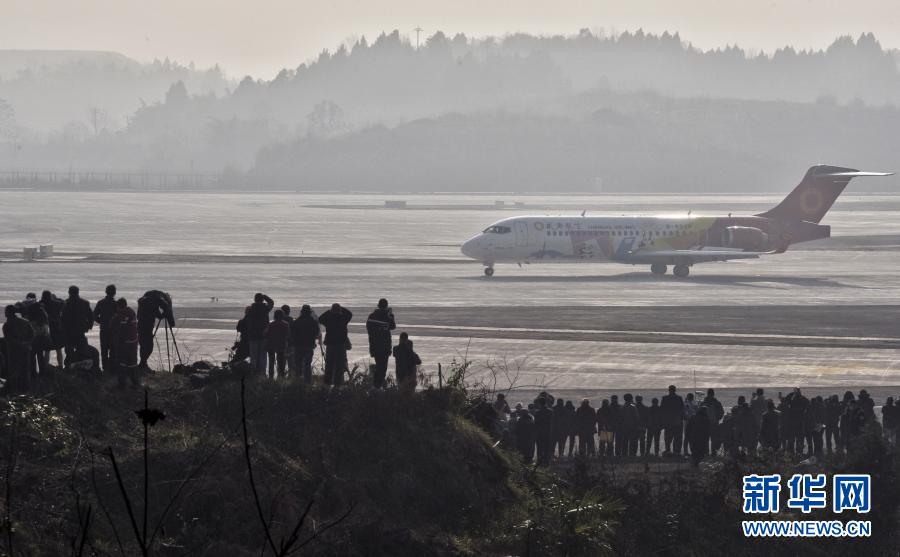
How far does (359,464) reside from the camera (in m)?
18.8

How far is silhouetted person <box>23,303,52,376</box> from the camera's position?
21653 mm

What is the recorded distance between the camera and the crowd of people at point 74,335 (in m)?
20.1

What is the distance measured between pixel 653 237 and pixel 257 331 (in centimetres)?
4363

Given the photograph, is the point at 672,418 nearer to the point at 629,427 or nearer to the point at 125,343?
the point at 629,427

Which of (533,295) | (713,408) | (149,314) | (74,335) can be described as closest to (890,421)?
(713,408)

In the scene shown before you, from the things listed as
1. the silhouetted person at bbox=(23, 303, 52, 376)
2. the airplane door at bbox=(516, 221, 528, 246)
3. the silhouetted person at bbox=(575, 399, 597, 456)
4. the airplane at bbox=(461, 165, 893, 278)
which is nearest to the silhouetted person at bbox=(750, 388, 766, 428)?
the silhouetted person at bbox=(575, 399, 597, 456)

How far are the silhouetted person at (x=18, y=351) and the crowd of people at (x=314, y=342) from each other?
4583 millimetres

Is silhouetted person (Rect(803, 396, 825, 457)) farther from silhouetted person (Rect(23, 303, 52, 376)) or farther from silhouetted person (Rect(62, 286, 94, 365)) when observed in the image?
silhouetted person (Rect(23, 303, 52, 376))

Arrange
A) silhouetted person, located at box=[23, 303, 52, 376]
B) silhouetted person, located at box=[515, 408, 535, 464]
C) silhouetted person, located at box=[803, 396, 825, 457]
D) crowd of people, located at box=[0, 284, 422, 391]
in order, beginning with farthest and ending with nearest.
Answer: silhouetted person, located at box=[803, 396, 825, 457], silhouetted person, located at box=[515, 408, 535, 464], silhouetted person, located at box=[23, 303, 52, 376], crowd of people, located at box=[0, 284, 422, 391]

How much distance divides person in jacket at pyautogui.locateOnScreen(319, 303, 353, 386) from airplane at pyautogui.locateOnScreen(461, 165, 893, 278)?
40320 mm

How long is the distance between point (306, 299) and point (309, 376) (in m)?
28.2

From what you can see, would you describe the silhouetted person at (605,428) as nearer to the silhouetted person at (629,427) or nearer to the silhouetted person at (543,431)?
the silhouetted person at (629,427)

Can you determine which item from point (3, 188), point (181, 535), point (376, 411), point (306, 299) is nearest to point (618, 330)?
point (306, 299)

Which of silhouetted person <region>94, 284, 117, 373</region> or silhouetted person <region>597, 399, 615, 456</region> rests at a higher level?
silhouetted person <region>94, 284, 117, 373</region>
